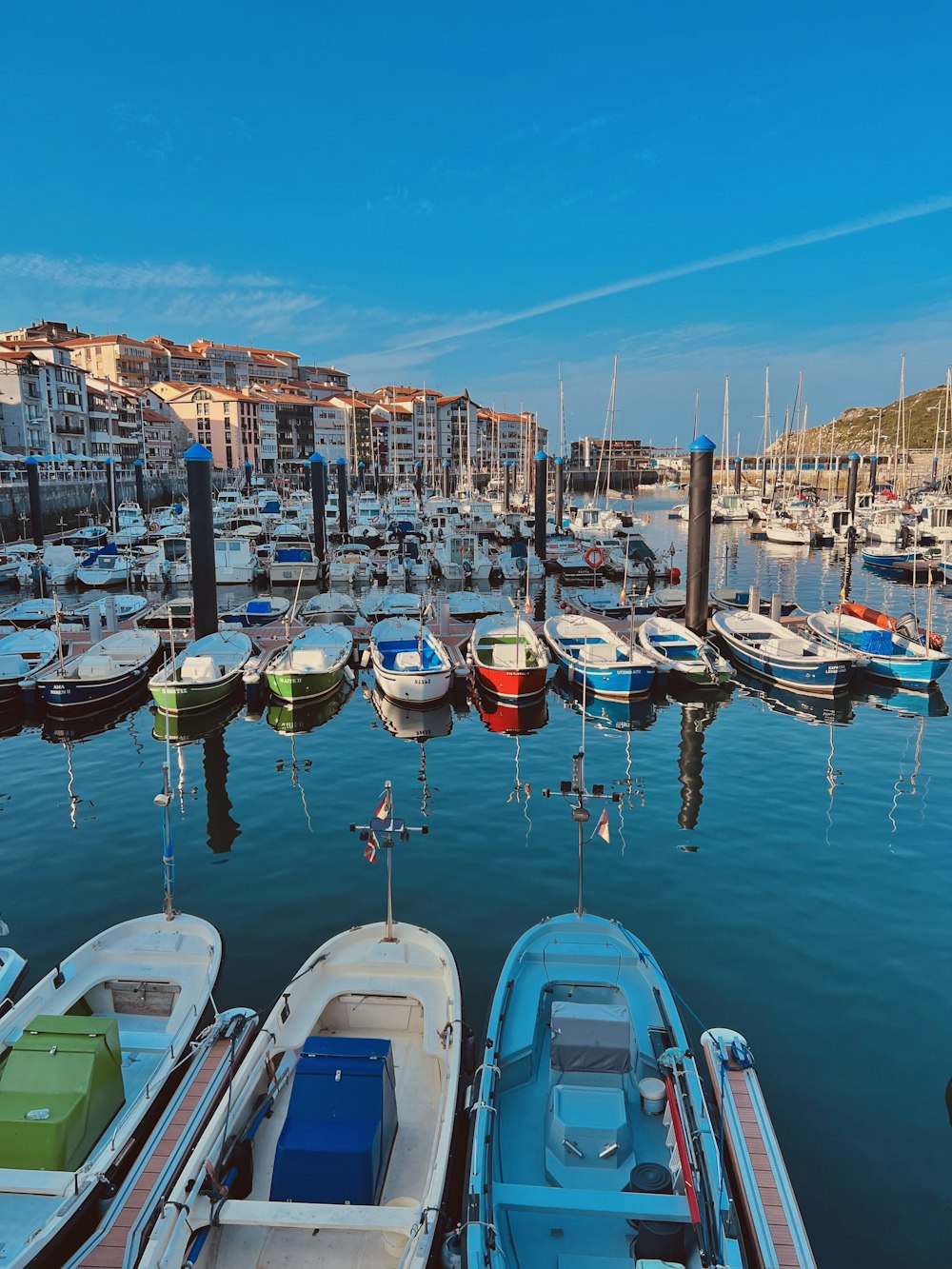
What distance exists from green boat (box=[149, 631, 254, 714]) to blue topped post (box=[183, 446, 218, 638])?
2.73 m

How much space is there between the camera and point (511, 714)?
29922mm

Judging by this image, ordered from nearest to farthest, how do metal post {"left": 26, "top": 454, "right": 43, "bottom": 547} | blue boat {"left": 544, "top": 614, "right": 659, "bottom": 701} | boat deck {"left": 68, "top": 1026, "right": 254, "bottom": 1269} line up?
boat deck {"left": 68, "top": 1026, "right": 254, "bottom": 1269} → blue boat {"left": 544, "top": 614, "right": 659, "bottom": 701} → metal post {"left": 26, "top": 454, "right": 43, "bottom": 547}

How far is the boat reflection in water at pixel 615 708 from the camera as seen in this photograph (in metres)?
29.2

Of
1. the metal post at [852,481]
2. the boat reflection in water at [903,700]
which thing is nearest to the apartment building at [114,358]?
the metal post at [852,481]

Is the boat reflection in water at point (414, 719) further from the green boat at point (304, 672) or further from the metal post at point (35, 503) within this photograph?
the metal post at point (35, 503)

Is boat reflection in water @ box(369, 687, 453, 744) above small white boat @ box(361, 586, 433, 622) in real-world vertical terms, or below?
below

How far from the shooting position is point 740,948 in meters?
15.3

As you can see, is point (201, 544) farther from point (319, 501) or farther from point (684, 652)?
point (319, 501)

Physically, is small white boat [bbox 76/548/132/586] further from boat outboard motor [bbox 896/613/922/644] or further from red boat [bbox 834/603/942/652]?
boat outboard motor [bbox 896/613/922/644]

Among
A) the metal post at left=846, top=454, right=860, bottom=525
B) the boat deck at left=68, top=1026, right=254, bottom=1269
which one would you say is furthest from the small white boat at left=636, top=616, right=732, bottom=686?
the metal post at left=846, top=454, right=860, bottom=525

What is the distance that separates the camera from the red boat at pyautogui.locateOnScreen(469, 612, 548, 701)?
2989 cm

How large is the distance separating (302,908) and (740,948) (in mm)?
8563

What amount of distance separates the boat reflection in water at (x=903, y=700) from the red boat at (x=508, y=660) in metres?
12.6

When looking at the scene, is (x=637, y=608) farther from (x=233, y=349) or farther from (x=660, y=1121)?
(x=233, y=349)
